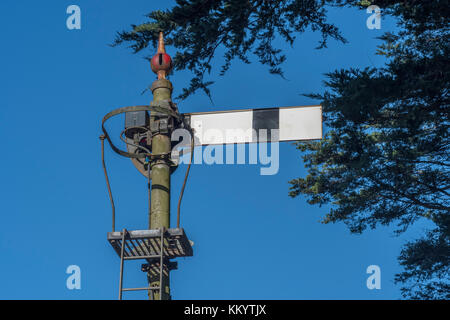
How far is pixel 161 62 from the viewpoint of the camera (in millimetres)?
7422

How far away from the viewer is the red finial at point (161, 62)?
7.40 metres

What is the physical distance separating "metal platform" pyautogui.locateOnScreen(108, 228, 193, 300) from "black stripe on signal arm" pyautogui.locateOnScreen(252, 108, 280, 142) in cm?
177

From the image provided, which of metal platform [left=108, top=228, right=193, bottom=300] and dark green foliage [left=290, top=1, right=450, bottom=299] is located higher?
dark green foliage [left=290, top=1, right=450, bottom=299]

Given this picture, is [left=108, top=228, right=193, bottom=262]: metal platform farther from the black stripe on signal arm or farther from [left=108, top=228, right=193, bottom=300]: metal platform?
the black stripe on signal arm

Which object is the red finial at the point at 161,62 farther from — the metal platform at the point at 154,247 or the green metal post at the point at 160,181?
the metal platform at the point at 154,247

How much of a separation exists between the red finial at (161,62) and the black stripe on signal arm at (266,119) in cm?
118

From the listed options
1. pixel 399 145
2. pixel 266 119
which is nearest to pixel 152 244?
pixel 266 119

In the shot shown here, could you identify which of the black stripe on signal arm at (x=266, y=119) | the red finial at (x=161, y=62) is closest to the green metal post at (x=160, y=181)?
the red finial at (x=161, y=62)

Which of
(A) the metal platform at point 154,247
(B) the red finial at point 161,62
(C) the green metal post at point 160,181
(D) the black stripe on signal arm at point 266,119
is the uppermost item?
(B) the red finial at point 161,62

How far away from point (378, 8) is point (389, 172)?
415 cm

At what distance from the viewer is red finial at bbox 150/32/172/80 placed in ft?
24.3

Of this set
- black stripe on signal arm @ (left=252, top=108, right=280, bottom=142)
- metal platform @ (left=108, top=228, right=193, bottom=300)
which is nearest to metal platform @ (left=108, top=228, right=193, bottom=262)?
metal platform @ (left=108, top=228, right=193, bottom=300)

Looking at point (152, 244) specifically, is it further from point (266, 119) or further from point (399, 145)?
point (399, 145)

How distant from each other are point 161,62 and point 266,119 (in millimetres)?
1431
